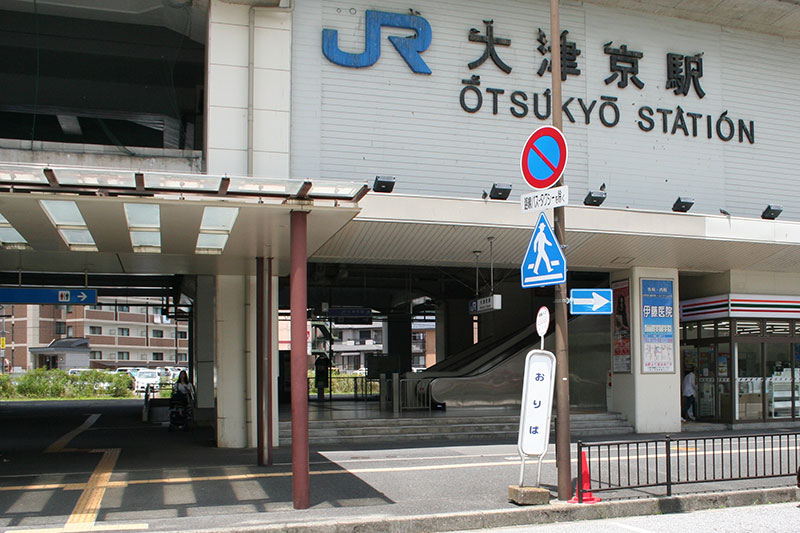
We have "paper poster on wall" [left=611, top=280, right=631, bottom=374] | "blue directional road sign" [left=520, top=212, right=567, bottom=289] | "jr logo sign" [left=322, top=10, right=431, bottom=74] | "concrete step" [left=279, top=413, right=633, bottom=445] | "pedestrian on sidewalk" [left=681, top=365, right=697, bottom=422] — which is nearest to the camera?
"blue directional road sign" [left=520, top=212, right=567, bottom=289]

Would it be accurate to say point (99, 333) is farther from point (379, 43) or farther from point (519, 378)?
point (379, 43)

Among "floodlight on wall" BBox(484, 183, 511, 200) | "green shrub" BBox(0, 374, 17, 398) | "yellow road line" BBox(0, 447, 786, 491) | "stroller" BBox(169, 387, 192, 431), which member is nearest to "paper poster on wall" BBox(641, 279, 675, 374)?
"yellow road line" BBox(0, 447, 786, 491)

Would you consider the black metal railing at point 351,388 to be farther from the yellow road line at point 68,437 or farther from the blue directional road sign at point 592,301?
the blue directional road sign at point 592,301

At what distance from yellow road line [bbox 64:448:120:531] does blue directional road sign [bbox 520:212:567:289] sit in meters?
5.64

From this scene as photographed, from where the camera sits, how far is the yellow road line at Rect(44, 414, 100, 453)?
1522 cm

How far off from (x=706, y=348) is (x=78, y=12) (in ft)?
52.6

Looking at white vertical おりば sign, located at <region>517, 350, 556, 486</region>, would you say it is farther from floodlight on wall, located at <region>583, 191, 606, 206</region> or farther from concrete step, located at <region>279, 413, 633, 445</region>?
concrete step, located at <region>279, 413, 633, 445</region>

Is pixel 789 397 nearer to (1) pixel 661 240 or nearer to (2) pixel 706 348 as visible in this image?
(2) pixel 706 348

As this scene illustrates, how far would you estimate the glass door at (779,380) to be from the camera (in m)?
19.1

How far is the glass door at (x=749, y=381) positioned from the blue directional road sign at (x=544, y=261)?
10.9 metres

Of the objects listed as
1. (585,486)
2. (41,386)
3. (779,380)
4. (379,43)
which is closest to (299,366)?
(585,486)

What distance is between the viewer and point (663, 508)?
9.71 m

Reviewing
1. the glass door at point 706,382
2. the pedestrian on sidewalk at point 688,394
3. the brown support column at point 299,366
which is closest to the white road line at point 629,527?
the brown support column at point 299,366

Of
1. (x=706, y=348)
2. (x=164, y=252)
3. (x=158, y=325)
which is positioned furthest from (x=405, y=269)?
(x=158, y=325)
